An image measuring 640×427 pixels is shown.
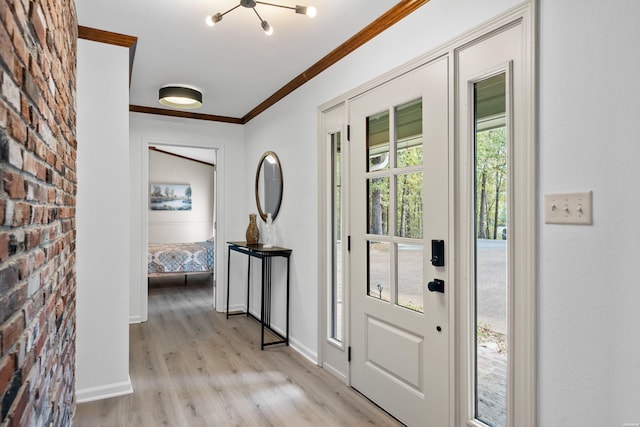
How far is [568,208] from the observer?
1481mm

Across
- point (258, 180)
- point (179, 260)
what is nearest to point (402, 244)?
point (258, 180)

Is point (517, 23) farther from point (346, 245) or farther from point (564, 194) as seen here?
point (346, 245)

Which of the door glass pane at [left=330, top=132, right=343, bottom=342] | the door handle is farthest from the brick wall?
the door glass pane at [left=330, top=132, right=343, bottom=342]

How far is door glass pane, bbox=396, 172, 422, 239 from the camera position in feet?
7.29

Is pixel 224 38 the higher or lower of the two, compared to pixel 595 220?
higher

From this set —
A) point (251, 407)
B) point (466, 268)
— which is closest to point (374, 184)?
point (466, 268)

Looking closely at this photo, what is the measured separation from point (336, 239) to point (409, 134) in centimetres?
107

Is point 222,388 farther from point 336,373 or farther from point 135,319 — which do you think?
point 135,319

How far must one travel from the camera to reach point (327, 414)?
243 cm

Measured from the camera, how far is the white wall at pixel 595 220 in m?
1.31

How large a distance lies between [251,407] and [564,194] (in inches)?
83.3

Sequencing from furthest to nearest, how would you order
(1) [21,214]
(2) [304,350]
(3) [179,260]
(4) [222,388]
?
(3) [179,260], (2) [304,350], (4) [222,388], (1) [21,214]

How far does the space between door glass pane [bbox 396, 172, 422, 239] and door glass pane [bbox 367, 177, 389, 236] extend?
4.2 inches

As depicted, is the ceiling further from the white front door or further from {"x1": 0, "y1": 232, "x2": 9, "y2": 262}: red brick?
{"x1": 0, "y1": 232, "x2": 9, "y2": 262}: red brick
